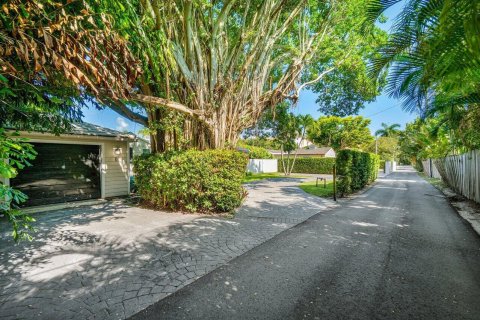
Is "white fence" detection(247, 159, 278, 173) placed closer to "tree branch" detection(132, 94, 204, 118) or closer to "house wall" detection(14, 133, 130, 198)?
"house wall" detection(14, 133, 130, 198)

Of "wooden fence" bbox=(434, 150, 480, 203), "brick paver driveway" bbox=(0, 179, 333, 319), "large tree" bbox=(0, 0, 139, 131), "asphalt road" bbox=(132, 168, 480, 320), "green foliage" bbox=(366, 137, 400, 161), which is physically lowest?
"asphalt road" bbox=(132, 168, 480, 320)

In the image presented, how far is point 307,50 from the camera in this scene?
28.3 feet

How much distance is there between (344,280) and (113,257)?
374 centimetres

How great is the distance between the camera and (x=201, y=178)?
6.62 m

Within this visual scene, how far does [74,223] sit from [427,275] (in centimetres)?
765

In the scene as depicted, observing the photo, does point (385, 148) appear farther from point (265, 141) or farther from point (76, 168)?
point (76, 168)

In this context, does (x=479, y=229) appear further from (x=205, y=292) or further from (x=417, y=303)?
(x=205, y=292)

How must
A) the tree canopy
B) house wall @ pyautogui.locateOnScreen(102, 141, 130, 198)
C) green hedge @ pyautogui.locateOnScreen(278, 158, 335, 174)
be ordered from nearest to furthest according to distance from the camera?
1. the tree canopy
2. house wall @ pyautogui.locateOnScreen(102, 141, 130, 198)
3. green hedge @ pyautogui.locateOnScreen(278, 158, 335, 174)

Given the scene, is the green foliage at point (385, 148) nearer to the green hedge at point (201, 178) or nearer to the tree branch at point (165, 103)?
the green hedge at point (201, 178)

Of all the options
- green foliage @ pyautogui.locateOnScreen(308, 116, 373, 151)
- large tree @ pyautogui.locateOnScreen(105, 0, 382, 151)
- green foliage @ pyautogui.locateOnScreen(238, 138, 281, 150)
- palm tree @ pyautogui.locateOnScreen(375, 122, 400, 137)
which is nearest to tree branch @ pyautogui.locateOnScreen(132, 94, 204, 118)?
large tree @ pyautogui.locateOnScreen(105, 0, 382, 151)

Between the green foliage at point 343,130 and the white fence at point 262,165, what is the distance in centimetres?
636

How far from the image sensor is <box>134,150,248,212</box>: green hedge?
6.61 meters

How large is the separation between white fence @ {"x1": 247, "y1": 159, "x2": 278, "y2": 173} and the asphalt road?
24043mm

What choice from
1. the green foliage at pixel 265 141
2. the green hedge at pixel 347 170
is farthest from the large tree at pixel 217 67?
the green foliage at pixel 265 141
